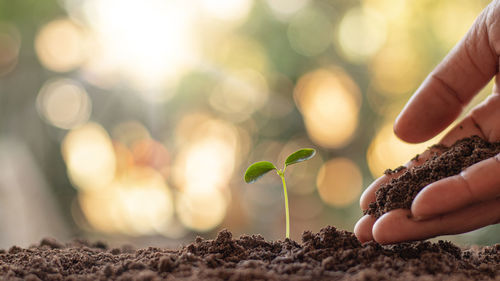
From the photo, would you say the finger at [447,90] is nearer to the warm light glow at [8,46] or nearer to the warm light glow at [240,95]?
the warm light glow at [240,95]

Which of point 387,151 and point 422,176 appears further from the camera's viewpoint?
point 387,151

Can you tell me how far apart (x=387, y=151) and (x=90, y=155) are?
2.14 m

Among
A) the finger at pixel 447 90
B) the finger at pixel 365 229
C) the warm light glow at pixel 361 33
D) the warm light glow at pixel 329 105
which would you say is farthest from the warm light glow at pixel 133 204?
the finger at pixel 365 229

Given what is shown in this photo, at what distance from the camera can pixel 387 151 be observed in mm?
3135

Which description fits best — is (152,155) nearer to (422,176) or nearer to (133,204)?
(133,204)

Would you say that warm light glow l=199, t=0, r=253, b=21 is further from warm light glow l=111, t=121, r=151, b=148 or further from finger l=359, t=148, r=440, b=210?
finger l=359, t=148, r=440, b=210

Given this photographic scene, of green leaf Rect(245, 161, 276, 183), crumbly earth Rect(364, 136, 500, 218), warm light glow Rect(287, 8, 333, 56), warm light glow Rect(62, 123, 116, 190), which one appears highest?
warm light glow Rect(287, 8, 333, 56)

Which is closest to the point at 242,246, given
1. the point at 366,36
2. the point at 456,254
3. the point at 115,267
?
the point at 115,267

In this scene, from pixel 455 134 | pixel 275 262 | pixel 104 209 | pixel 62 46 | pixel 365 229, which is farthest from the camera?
pixel 104 209

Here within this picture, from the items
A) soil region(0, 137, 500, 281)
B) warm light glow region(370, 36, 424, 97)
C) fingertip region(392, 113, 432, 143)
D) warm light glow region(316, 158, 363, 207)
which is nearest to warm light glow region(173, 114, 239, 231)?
warm light glow region(316, 158, 363, 207)

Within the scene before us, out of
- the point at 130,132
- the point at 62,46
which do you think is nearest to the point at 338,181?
the point at 130,132

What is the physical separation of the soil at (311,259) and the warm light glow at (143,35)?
7.47ft

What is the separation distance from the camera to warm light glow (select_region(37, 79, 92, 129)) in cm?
315

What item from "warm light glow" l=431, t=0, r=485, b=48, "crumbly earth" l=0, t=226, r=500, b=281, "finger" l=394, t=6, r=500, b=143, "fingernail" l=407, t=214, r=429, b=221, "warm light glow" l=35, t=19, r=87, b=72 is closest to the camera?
"crumbly earth" l=0, t=226, r=500, b=281
